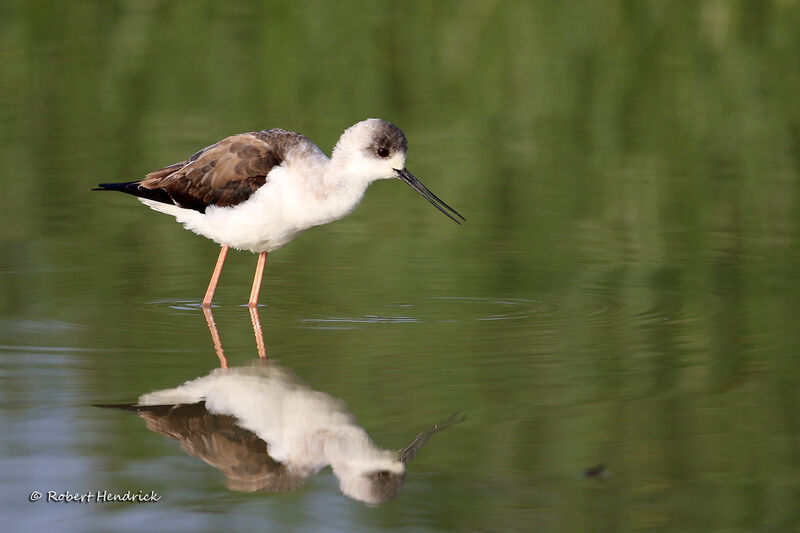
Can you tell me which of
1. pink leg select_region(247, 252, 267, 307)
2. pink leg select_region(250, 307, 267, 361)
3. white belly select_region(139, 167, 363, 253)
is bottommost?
pink leg select_region(250, 307, 267, 361)

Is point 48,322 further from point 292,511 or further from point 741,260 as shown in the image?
point 741,260

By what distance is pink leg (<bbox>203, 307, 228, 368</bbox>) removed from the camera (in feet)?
25.7

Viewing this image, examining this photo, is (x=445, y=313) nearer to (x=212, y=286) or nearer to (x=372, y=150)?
(x=372, y=150)

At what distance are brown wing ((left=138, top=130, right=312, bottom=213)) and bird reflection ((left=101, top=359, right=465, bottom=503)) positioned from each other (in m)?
2.32

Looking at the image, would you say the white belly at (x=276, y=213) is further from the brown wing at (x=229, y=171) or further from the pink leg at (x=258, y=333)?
the pink leg at (x=258, y=333)

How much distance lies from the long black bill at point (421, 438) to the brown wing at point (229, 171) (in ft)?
10.6

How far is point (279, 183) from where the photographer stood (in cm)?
929

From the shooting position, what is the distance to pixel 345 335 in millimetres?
8430

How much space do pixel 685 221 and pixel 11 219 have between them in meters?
6.04

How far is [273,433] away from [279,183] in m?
3.21

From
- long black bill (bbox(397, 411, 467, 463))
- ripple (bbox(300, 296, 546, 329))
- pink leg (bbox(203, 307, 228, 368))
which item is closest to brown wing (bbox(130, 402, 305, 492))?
long black bill (bbox(397, 411, 467, 463))

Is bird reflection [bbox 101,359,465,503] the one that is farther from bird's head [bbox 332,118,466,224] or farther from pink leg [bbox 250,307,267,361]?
bird's head [bbox 332,118,466,224]

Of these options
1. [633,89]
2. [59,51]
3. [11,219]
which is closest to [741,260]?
[11,219]

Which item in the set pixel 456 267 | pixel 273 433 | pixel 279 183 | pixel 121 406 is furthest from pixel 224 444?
pixel 456 267
